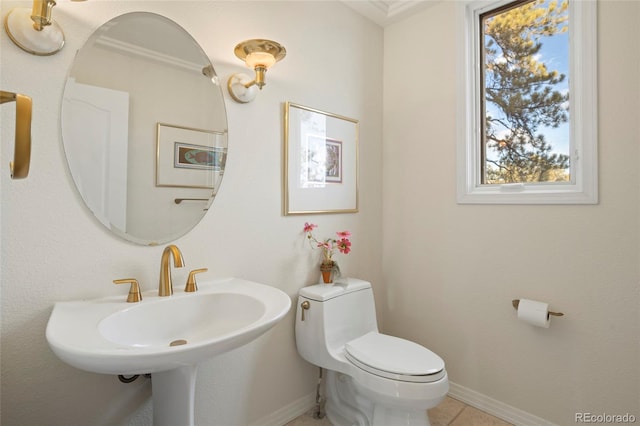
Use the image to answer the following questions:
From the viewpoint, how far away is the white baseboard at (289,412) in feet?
5.58

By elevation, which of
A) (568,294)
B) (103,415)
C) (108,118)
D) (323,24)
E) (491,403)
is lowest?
(491,403)

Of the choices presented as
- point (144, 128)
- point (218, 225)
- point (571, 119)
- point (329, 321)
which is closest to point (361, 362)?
point (329, 321)

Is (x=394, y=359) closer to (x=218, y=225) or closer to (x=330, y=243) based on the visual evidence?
(x=330, y=243)

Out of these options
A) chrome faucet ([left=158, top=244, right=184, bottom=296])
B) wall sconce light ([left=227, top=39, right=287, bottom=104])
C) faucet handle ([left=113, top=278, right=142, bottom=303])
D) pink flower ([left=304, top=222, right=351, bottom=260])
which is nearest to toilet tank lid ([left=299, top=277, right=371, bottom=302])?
pink flower ([left=304, top=222, right=351, bottom=260])

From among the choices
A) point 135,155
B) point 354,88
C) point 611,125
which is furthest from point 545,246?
point 135,155

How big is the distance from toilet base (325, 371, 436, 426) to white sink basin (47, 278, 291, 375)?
70 cm

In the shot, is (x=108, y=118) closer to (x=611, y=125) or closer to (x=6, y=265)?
(x=6, y=265)

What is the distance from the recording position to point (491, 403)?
1875mm

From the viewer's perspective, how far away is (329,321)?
1.71 m

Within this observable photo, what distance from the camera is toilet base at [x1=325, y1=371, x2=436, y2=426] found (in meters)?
1.50

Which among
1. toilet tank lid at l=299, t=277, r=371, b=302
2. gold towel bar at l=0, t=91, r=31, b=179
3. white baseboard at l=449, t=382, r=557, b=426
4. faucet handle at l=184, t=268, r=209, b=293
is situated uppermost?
gold towel bar at l=0, t=91, r=31, b=179

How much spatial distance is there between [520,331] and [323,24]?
2.03 metres

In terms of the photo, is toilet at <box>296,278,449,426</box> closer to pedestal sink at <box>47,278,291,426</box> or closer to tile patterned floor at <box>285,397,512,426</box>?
tile patterned floor at <box>285,397,512,426</box>

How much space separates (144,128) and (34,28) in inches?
16.2
